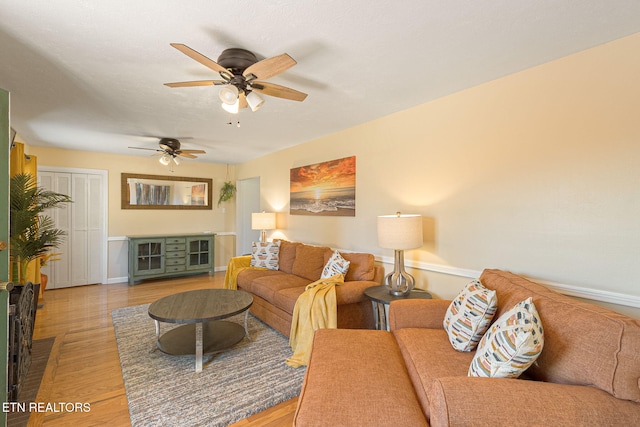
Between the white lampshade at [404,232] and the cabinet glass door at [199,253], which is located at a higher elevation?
the white lampshade at [404,232]

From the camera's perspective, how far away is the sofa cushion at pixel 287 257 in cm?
383

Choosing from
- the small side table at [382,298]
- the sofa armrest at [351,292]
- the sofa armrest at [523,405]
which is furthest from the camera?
the sofa armrest at [351,292]

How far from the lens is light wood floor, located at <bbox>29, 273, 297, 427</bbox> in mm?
1798

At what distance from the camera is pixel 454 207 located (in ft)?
8.14

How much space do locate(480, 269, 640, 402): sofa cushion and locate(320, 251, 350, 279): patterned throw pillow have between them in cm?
172

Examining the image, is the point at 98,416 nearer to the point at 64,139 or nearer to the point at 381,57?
the point at 381,57

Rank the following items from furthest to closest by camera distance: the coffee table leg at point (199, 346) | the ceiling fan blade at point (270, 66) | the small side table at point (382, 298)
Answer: the small side table at point (382, 298), the coffee table leg at point (199, 346), the ceiling fan blade at point (270, 66)

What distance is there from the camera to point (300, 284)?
3.24 meters

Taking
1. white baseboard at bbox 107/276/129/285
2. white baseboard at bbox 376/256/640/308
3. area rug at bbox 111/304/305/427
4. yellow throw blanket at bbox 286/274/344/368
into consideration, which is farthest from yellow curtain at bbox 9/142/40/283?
white baseboard at bbox 376/256/640/308

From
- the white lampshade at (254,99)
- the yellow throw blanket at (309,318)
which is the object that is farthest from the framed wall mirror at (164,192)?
the white lampshade at (254,99)

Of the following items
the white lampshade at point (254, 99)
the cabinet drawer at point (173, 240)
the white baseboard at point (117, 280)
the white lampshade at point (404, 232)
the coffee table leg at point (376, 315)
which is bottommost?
the white baseboard at point (117, 280)

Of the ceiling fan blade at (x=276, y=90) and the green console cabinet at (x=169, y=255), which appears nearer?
the ceiling fan blade at (x=276, y=90)

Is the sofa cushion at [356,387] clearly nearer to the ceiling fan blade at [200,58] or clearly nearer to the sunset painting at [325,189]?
the ceiling fan blade at [200,58]

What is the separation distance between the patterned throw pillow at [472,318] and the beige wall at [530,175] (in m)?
0.68
